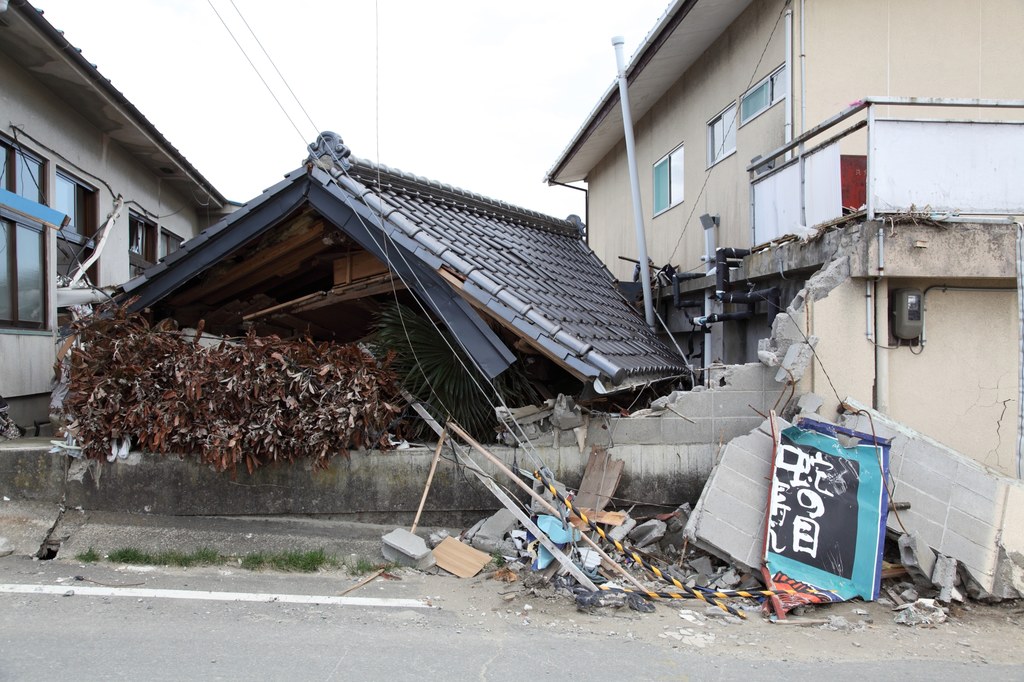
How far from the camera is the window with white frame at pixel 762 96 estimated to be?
905cm

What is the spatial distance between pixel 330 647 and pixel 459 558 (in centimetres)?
165

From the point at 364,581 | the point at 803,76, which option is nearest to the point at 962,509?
the point at 364,581

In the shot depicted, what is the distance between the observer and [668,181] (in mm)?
12961

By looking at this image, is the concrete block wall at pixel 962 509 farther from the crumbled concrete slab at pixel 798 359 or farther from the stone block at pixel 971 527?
the crumbled concrete slab at pixel 798 359

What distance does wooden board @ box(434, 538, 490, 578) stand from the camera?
5.70m

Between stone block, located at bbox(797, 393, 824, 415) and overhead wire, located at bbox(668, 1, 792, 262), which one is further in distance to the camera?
overhead wire, located at bbox(668, 1, 792, 262)

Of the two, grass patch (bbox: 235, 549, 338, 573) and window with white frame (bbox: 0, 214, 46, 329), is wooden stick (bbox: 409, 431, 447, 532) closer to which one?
grass patch (bbox: 235, 549, 338, 573)

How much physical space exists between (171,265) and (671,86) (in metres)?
9.46

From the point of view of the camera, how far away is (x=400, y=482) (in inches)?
252

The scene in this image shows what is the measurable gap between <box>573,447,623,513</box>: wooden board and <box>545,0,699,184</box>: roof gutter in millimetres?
6676

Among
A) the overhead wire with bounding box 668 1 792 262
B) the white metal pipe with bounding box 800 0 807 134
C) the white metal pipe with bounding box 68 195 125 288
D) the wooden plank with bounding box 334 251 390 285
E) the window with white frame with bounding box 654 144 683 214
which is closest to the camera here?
the wooden plank with bounding box 334 251 390 285

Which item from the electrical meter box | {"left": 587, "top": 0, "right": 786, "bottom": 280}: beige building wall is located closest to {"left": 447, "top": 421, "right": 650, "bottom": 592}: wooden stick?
the electrical meter box

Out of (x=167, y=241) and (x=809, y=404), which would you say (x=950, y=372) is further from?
(x=167, y=241)

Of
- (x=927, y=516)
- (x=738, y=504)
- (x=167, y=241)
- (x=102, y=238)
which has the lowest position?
(x=927, y=516)
